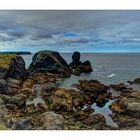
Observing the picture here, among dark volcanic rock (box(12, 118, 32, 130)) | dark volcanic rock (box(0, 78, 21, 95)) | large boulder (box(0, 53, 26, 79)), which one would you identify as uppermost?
large boulder (box(0, 53, 26, 79))

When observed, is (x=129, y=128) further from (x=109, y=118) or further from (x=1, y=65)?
(x=1, y=65)

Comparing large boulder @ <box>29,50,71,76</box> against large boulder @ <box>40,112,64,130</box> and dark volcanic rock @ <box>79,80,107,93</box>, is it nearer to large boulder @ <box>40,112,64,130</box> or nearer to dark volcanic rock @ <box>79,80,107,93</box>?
dark volcanic rock @ <box>79,80,107,93</box>

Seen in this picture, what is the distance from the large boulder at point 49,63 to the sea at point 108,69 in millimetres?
43

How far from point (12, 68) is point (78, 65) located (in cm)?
58

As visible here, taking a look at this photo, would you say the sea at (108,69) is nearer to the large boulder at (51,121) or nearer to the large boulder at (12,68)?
the large boulder at (12,68)

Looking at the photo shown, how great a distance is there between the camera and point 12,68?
4973 mm

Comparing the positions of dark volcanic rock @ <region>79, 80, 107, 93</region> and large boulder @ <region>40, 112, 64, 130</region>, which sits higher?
dark volcanic rock @ <region>79, 80, 107, 93</region>

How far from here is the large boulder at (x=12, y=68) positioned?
4.97 metres

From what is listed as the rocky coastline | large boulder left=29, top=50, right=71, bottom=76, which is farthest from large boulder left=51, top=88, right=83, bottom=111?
large boulder left=29, top=50, right=71, bottom=76

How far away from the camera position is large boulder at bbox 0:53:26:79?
497 centimetres

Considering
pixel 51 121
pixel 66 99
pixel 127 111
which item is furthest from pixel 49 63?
pixel 127 111

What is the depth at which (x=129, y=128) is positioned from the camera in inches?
194

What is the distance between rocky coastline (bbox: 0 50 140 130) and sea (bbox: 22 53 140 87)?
1.5 inches

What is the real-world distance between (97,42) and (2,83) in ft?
2.99
